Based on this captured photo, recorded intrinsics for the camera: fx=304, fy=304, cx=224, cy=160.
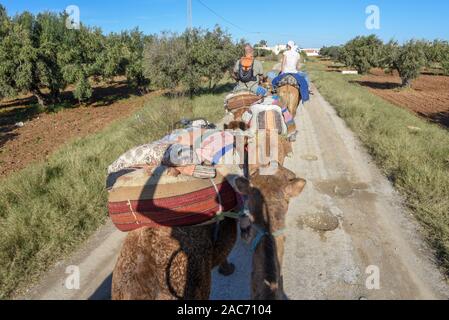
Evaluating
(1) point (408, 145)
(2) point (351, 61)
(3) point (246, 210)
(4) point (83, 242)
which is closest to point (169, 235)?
(3) point (246, 210)

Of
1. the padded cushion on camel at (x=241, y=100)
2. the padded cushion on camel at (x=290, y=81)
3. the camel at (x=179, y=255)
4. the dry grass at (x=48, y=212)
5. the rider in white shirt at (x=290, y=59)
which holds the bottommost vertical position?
the dry grass at (x=48, y=212)

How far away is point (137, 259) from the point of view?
2660mm

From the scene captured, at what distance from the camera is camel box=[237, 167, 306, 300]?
222 cm

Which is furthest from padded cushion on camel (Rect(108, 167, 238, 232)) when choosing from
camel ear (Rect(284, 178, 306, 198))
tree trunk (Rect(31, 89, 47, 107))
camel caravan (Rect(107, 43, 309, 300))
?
tree trunk (Rect(31, 89, 47, 107))

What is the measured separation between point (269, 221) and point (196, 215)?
0.76 m

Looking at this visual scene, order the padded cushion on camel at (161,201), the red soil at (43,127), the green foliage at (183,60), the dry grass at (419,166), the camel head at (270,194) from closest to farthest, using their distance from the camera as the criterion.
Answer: the camel head at (270,194) → the padded cushion on camel at (161,201) → the dry grass at (419,166) → the red soil at (43,127) → the green foliage at (183,60)

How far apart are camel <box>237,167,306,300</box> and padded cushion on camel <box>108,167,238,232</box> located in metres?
0.41

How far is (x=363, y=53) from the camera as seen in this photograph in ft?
192

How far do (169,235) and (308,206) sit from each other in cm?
441

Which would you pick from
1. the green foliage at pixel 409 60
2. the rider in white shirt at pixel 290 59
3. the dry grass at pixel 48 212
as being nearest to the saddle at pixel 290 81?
the rider in white shirt at pixel 290 59

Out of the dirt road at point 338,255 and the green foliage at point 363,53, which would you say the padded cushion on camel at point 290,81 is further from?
the green foliage at point 363,53

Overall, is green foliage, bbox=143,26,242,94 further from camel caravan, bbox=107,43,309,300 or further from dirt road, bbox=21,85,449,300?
camel caravan, bbox=107,43,309,300

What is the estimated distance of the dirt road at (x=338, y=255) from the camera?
435 centimetres

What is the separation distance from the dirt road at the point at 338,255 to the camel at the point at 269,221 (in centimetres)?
203
